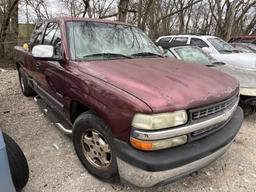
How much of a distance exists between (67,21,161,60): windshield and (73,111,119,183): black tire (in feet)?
2.59

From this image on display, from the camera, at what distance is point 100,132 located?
261 cm

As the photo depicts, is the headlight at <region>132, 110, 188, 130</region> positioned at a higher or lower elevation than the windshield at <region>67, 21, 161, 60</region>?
lower

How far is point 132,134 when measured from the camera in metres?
2.23

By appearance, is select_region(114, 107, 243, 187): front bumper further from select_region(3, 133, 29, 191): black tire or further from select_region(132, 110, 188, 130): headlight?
select_region(3, 133, 29, 191): black tire

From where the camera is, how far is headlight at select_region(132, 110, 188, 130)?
2.17 meters

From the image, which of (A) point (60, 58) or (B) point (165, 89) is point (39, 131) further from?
(B) point (165, 89)

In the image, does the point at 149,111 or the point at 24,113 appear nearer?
the point at 149,111

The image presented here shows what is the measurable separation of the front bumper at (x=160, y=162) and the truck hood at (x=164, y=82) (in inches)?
15.2

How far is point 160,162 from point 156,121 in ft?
1.12

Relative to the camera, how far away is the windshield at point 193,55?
5848 millimetres

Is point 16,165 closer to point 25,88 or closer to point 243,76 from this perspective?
point 25,88

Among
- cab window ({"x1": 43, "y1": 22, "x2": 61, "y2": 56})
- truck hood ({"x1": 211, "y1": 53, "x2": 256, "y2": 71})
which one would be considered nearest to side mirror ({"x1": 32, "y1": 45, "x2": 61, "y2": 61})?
cab window ({"x1": 43, "y1": 22, "x2": 61, "y2": 56})

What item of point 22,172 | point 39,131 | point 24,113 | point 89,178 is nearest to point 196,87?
point 89,178

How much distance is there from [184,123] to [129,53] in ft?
5.08
